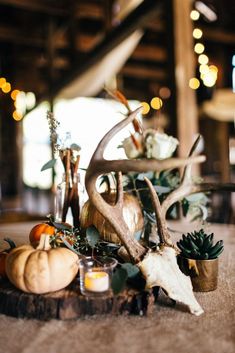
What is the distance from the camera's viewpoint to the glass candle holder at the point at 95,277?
2.28ft

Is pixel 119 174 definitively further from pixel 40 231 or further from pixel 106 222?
pixel 40 231

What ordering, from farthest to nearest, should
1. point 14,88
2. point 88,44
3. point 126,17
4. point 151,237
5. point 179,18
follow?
point 14,88
point 88,44
point 126,17
point 179,18
point 151,237

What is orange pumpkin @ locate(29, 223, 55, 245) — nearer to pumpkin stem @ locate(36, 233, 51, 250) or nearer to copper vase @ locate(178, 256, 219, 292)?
pumpkin stem @ locate(36, 233, 51, 250)

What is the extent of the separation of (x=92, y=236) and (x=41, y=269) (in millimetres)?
164

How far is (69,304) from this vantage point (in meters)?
0.69

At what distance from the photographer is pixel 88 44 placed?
582cm

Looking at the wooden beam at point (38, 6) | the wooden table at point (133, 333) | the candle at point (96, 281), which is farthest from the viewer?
the wooden beam at point (38, 6)

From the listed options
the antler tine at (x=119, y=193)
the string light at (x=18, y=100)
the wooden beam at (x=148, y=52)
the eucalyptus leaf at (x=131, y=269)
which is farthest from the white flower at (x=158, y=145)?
the string light at (x=18, y=100)

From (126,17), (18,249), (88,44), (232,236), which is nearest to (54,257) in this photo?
(18,249)

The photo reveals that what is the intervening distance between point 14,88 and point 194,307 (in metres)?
6.71

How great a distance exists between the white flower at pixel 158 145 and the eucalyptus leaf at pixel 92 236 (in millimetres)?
317

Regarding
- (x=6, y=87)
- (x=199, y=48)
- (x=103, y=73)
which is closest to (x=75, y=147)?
(x=103, y=73)

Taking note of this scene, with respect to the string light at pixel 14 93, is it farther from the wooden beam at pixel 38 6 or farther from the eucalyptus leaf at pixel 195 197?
the eucalyptus leaf at pixel 195 197

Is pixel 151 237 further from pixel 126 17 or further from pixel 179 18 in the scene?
pixel 126 17
